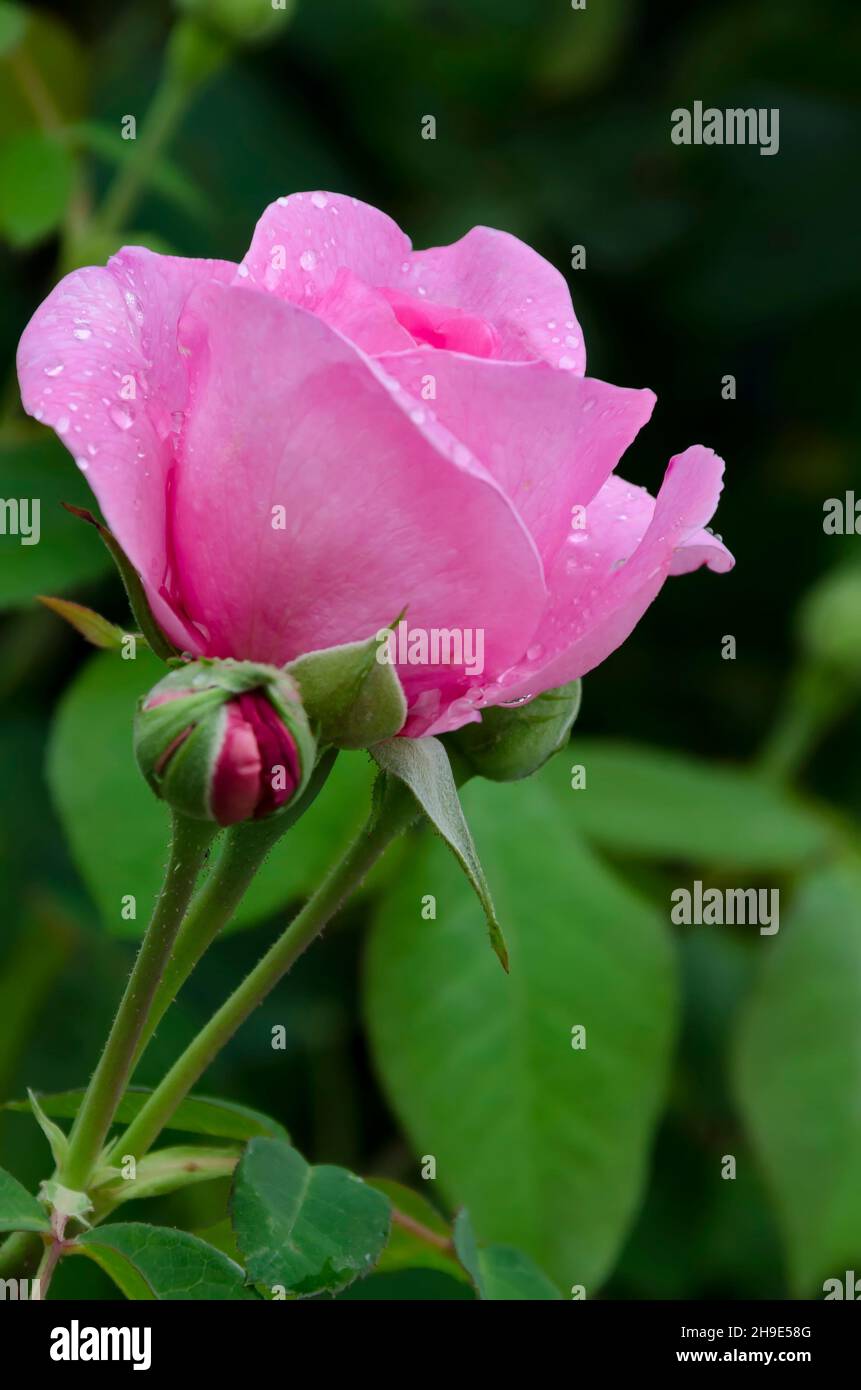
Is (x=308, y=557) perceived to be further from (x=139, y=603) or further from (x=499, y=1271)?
(x=499, y=1271)

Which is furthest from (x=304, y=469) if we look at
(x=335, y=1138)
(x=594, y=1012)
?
(x=335, y=1138)

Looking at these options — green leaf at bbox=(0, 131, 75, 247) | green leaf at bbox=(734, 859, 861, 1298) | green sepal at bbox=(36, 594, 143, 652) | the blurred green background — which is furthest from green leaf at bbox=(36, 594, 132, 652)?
green leaf at bbox=(734, 859, 861, 1298)

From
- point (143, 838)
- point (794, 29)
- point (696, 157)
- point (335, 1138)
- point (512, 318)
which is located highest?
point (794, 29)

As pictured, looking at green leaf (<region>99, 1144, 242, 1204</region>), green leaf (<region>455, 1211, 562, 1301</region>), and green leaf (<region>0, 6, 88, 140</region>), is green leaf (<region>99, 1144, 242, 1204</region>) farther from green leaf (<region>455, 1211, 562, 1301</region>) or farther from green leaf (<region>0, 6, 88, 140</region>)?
green leaf (<region>0, 6, 88, 140</region>)

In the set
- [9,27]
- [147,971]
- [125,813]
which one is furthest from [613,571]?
[9,27]

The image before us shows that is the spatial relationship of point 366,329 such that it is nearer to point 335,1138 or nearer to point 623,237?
point 335,1138
